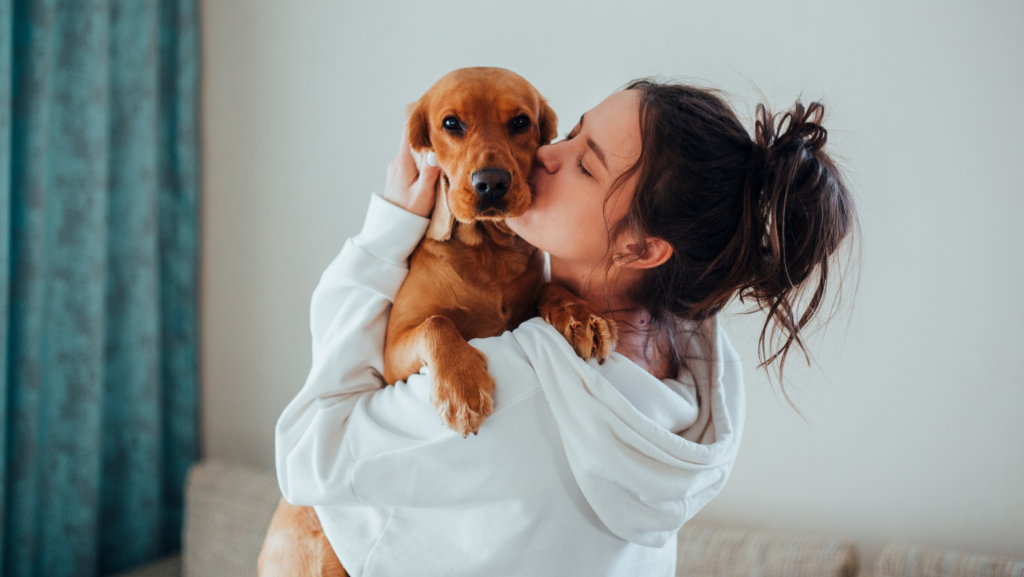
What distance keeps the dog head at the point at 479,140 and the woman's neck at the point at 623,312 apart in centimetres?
21

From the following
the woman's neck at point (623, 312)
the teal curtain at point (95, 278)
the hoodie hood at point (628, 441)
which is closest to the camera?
the hoodie hood at point (628, 441)

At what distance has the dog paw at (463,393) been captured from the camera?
940 mm

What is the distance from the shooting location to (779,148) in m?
1.05

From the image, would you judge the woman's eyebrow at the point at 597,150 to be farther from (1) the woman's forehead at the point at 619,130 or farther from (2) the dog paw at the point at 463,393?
(2) the dog paw at the point at 463,393

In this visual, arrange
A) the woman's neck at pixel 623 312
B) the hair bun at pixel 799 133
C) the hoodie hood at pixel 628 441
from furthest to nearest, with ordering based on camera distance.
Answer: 1. the woman's neck at pixel 623 312
2. the hair bun at pixel 799 133
3. the hoodie hood at pixel 628 441

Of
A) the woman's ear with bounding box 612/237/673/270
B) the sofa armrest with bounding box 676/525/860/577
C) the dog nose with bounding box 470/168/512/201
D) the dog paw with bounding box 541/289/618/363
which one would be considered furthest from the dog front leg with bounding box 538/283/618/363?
the sofa armrest with bounding box 676/525/860/577

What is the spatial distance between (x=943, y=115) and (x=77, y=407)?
3.02 meters

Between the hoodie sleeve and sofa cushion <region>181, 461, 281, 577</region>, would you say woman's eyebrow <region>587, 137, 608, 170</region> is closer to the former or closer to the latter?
the hoodie sleeve

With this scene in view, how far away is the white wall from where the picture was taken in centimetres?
156

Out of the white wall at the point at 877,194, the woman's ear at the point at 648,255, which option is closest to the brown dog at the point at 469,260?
the woman's ear at the point at 648,255

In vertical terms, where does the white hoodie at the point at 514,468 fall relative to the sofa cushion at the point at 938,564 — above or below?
above

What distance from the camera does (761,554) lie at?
174 cm

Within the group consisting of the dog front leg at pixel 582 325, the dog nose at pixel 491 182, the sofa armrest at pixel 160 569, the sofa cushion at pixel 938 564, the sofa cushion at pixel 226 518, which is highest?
the dog nose at pixel 491 182

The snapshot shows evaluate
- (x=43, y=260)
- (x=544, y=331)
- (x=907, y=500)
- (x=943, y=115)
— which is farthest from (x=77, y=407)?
(x=943, y=115)
